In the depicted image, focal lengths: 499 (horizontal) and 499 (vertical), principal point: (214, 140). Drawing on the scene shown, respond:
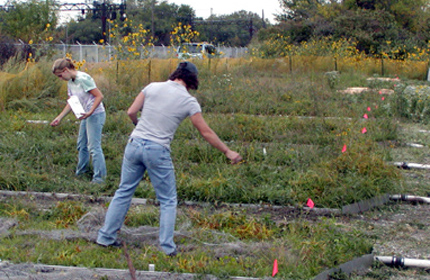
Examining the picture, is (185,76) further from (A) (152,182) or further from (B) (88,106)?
(B) (88,106)

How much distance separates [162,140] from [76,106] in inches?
98.8

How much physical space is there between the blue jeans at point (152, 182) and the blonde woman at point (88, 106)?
2227 mm

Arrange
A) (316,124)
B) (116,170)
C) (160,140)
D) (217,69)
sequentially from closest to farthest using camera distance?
(160,140) < (116,170) < (316,124) < (217,69)

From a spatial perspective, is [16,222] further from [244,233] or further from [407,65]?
[407,65]

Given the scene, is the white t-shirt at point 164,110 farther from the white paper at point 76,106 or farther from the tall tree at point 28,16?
the tall tree at point 28,16

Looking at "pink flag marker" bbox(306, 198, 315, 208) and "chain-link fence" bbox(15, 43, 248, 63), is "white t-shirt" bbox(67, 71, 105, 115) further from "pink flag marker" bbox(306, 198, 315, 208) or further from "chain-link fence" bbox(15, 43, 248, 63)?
"chain-link fence" bbox(15, 43, 248, 63)

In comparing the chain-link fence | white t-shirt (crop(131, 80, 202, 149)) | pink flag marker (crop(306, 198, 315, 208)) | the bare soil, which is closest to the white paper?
the bare soil

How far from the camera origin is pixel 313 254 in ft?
15.1

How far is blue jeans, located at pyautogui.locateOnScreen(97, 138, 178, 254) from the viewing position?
448cm

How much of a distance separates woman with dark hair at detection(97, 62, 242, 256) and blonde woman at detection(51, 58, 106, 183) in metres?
2.19

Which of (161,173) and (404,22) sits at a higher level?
(404,22)

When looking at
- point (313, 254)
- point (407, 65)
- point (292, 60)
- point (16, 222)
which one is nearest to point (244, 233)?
point (313, 254)

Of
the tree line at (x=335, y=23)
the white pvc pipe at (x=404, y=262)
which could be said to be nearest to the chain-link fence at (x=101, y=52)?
the tree line at (x=335, y=23)

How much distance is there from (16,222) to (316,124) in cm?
661
